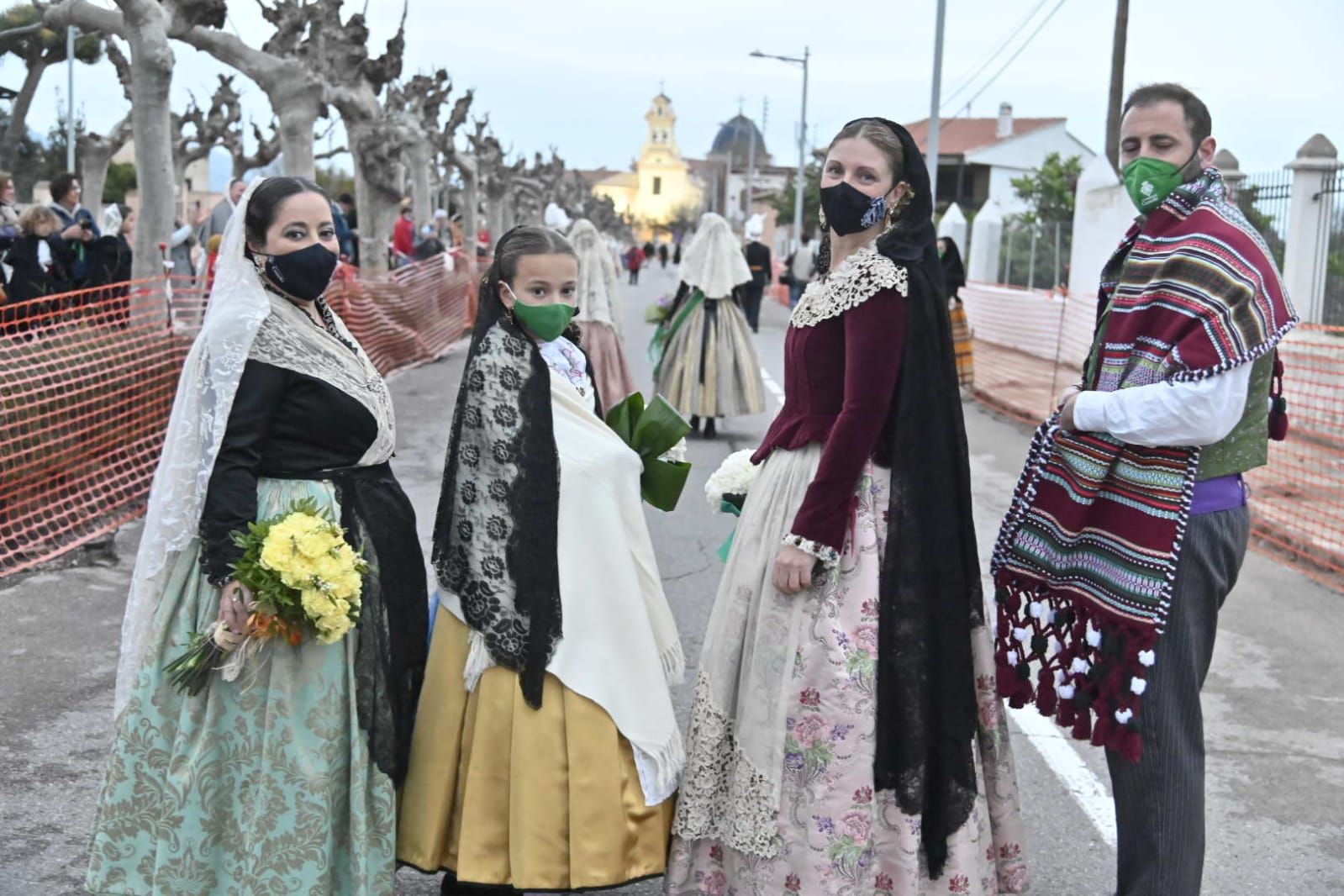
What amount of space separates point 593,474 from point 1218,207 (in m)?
1.60

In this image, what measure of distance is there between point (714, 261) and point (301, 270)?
856cm

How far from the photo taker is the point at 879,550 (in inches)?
128

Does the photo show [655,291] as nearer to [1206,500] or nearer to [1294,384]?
[1294,384]

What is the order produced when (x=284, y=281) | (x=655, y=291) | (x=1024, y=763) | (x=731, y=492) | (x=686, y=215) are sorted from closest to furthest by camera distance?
1. (x=284, y=281)
2. (x=731, y=492)
3. (x=1024, y=763)
4. (x=655, y=291)
5. (x=686, y=215)

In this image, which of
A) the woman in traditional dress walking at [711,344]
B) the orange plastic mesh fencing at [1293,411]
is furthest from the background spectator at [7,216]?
the orange plastic mesh fencing at [1293,411]

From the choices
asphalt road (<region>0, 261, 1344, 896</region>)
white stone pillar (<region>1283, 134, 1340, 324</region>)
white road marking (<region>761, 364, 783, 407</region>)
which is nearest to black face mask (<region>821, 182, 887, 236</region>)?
asphalt road (<region>0, 261, 1344, 896</region>)

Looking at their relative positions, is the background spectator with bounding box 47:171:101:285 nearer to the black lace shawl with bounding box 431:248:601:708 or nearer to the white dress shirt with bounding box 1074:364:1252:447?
the black lace shawl with bounding box 431:248:601:708

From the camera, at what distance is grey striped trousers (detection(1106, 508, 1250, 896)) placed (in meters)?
3.10

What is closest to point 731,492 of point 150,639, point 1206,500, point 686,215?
point 1206,500

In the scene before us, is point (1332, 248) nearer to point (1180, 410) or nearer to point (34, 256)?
point (1180, 410)

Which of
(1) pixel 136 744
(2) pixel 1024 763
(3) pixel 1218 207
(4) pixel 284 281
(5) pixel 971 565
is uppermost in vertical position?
(3) pixel 1218 207

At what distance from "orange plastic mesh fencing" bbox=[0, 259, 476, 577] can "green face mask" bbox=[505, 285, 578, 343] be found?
4379 mm

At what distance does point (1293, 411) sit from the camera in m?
11.6

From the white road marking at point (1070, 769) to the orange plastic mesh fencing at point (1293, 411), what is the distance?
2.24 meters
